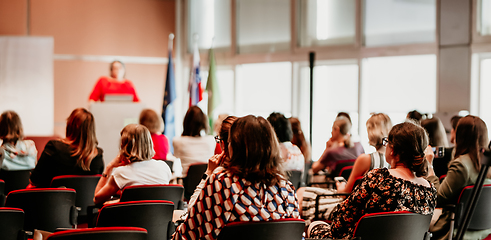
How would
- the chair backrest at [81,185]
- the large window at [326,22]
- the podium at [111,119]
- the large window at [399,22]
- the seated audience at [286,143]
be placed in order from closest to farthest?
the chair backrest at [81,185] → the seated audience at [286,143] → the podium at [111,119] → the large window at [399,22] → the large window at [326,22]

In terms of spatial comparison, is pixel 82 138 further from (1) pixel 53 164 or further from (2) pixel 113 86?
(2) pixel 113 86

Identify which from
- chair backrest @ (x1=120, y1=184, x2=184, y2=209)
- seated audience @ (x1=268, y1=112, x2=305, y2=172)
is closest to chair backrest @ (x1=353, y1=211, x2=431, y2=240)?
chair backrest @ (x1=120, y1=184, x2=184, y2=209)

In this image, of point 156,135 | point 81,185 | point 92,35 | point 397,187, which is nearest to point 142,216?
point 81,185

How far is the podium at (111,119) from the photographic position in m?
7.45

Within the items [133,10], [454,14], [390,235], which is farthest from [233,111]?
[390,235]

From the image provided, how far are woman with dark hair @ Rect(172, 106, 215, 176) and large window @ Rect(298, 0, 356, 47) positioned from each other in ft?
13.8

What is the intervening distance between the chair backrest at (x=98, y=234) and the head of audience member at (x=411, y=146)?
1.58m

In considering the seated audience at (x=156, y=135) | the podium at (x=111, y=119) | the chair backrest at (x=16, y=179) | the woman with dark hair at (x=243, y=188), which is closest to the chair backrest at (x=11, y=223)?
the woman with dark hair at (x=243, y=188)

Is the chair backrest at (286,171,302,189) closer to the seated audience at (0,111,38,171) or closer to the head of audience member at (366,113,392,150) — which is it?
the head of audience member at (366,113,392,150)

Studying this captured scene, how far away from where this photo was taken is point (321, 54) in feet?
30.2

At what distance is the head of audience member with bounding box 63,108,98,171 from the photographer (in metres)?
4.44

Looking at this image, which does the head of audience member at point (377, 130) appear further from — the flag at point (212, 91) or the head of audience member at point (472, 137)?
the flag at point (212, 91)

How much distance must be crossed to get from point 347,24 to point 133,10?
15.5 ft

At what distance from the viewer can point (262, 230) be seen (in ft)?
7.55
